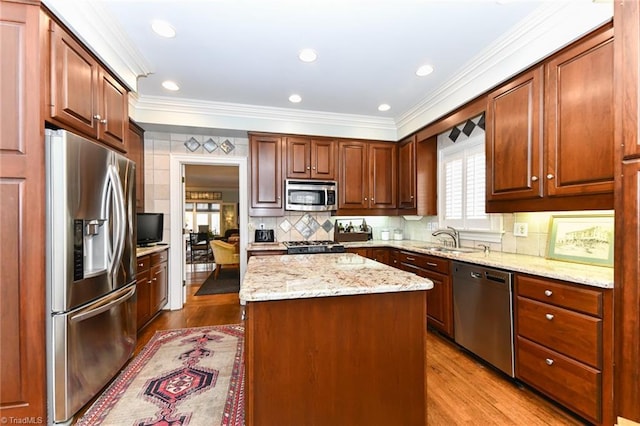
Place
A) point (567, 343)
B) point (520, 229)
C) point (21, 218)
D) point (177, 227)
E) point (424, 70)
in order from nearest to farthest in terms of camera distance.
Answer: point (21, 218) < point (567, 343) < point (520, 229) < point (424, 70) < point (177, 227)

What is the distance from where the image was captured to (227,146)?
388 cm

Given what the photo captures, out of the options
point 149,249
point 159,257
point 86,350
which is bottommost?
point 86,350

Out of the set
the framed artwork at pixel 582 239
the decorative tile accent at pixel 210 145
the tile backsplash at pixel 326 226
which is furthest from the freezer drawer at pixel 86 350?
the framed artwork at pixel 582 239

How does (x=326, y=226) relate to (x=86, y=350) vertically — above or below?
above

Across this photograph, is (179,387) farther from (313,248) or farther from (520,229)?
(520,229)

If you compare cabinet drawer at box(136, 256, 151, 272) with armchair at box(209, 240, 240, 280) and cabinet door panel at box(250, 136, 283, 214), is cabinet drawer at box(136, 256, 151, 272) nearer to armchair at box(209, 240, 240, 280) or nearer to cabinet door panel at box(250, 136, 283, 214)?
cabinet door panel at box(250, 136, 283, 214)

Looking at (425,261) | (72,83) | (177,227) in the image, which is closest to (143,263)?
(177,227)

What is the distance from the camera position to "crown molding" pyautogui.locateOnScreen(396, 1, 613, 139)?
1682 millimetres

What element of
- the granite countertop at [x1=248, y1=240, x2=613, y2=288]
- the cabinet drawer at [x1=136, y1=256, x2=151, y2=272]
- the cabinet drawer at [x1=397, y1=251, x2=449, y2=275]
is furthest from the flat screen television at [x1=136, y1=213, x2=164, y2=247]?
the granite countertop at [x1=248, y1=240, x2=613, y2=288]

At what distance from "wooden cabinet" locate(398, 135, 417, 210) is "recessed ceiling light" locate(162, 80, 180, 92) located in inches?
116

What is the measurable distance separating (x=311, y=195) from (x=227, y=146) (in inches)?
55.0

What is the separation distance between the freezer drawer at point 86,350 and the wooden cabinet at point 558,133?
10.4 ft

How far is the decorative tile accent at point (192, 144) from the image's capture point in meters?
3.76

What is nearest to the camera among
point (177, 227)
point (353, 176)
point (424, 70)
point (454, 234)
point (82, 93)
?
point (82, 93)
